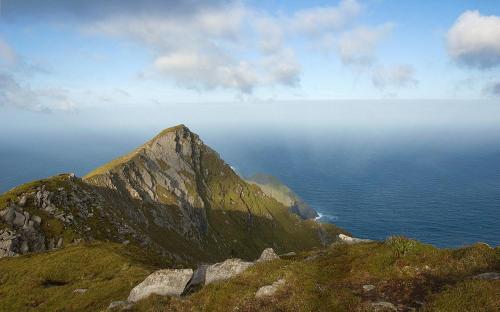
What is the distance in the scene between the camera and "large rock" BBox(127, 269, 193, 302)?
22.9 meters

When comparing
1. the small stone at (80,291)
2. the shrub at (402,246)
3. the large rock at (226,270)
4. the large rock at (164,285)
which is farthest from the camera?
the small stone at (80,291)

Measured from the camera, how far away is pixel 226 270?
2400 cm

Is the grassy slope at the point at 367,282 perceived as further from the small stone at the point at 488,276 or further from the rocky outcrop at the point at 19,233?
the rocky outcrop at the point at 19,233

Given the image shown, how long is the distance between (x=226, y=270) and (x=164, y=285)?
160 inches

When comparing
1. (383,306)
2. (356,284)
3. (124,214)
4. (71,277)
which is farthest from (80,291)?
(124,214)

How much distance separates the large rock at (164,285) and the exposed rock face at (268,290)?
724cm

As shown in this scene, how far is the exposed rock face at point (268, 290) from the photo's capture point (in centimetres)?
1759

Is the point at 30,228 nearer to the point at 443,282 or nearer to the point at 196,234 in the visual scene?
the point at 443,282

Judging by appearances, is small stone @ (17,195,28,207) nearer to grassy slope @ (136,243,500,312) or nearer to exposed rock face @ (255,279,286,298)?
grassy slope @ (136,243,500,312)

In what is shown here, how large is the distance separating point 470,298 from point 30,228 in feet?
228

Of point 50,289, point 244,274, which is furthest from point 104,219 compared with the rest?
point 244,274

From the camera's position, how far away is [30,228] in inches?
2530

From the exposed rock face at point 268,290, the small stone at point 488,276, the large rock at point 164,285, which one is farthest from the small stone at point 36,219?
the small stone at point 488,276

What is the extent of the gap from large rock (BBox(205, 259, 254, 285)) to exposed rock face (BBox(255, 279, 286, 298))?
192 inches
